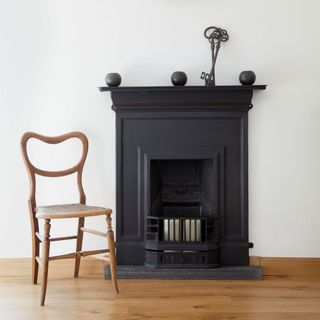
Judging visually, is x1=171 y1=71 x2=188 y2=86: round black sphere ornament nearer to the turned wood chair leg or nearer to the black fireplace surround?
the black fireplace surround

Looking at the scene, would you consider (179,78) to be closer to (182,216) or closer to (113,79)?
(113,79)

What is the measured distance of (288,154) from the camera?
3264 mm

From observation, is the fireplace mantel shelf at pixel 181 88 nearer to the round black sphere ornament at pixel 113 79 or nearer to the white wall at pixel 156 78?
the round black sphere ornament at pixel 113 79

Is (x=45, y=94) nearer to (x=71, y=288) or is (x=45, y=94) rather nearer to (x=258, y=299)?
(x=71, y=288)

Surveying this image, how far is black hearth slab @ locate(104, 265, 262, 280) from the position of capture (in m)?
3.13

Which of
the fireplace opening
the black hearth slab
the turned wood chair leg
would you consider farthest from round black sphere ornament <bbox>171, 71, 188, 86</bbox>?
the turned wood chair leg

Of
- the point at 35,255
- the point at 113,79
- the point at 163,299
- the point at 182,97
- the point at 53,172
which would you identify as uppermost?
the point at 113,79

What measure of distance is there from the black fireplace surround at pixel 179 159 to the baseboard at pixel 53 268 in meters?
0.17

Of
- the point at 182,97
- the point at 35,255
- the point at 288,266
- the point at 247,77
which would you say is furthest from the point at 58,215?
the point at 288,266

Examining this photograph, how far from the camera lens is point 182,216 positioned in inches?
130

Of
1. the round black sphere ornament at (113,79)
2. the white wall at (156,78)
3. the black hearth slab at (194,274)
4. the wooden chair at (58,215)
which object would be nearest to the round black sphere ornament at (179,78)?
the white wall at (156,78)

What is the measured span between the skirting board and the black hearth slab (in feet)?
0.45

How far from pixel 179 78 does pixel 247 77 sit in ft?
1.34

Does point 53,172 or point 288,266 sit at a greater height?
point 53,172
